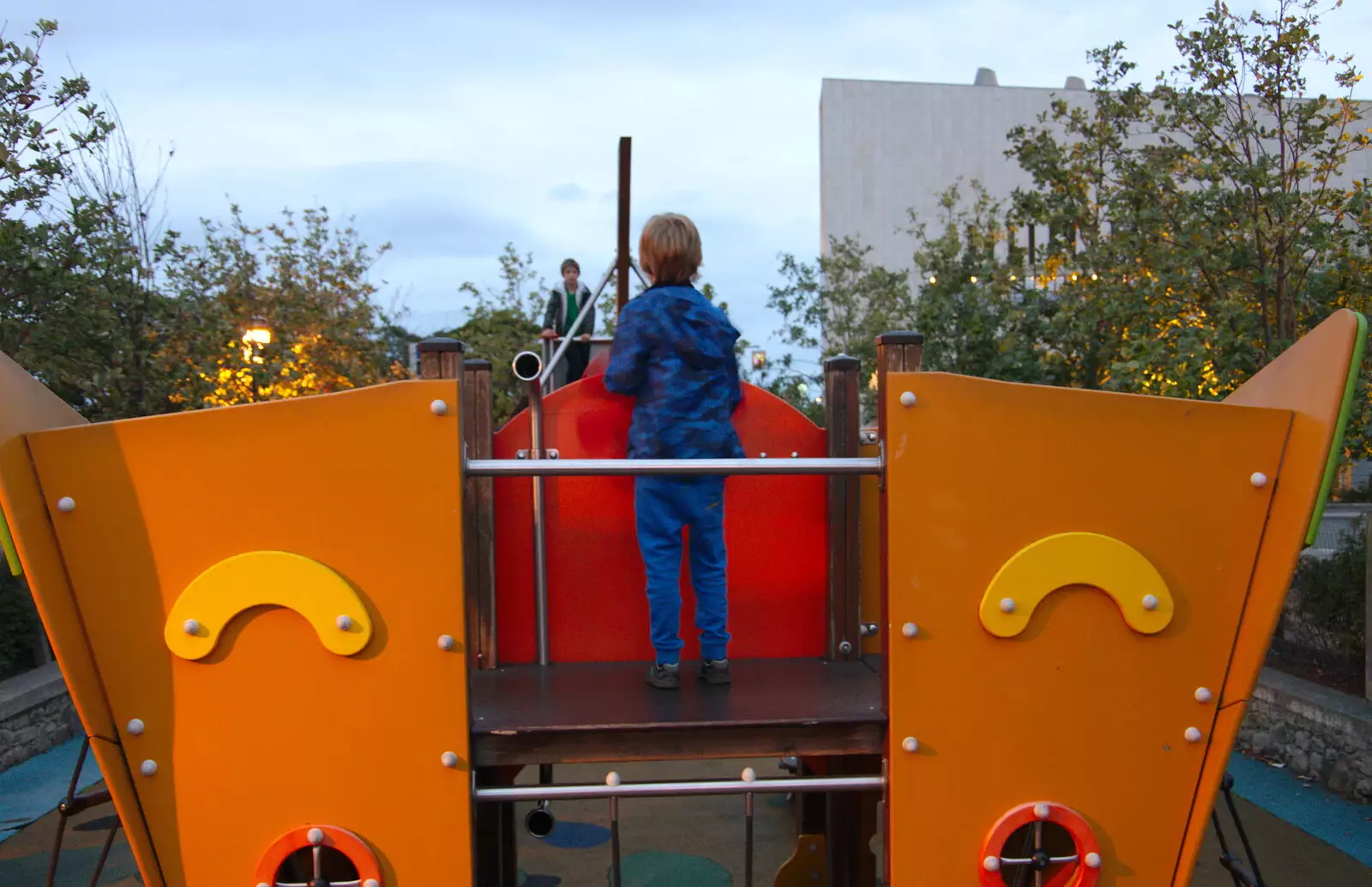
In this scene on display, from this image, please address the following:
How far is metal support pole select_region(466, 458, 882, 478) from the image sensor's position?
2139mm

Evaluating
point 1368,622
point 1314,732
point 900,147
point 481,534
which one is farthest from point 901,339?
point 900,147

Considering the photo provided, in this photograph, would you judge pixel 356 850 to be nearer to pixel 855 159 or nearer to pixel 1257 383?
pixel 1257 383

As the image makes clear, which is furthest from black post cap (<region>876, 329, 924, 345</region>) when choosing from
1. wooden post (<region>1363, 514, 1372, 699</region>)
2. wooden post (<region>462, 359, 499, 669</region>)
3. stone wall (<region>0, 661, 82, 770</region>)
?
stone wall (<region>0, 661, 82, 770</region>)

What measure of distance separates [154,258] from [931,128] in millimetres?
27692

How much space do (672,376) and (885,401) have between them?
755 mm

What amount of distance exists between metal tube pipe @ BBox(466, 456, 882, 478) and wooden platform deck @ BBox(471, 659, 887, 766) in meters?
0.59

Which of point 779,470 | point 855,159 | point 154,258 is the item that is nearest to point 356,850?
point 779,470

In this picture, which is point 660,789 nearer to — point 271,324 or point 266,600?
point 266,600

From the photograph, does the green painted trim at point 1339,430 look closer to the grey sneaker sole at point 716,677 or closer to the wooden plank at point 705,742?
the wooden plank at point 705,742

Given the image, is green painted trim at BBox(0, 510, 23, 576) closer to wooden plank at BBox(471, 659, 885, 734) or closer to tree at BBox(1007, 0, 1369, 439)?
wooden plank at BBox(471, 659, 885, 734)

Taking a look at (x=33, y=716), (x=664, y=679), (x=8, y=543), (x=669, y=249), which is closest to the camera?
(x=8, y=543)

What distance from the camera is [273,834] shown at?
2150mm

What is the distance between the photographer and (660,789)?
7.11ft

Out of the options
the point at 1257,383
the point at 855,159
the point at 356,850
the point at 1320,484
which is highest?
the point at 855,159
